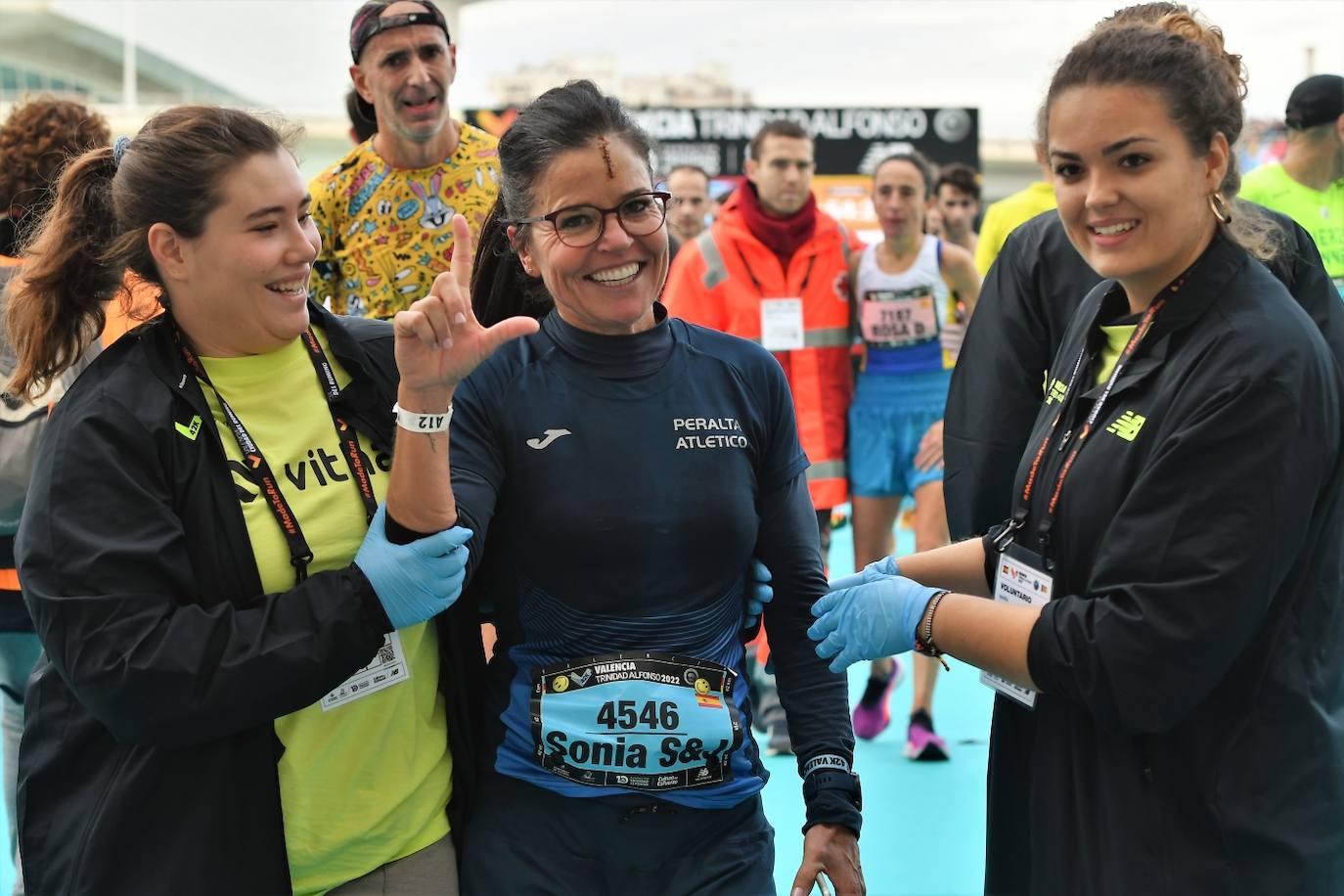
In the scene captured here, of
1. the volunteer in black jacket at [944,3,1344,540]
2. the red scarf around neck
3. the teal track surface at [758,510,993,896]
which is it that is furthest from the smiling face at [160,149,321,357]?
the red scarf around neck

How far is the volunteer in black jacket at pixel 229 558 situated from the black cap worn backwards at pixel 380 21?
1.77m

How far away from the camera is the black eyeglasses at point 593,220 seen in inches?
79.4

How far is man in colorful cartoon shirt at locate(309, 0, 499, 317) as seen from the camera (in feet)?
11.8

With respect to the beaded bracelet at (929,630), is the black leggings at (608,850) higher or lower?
lower

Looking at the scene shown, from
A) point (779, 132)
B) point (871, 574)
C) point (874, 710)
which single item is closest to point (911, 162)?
point (779, 132)

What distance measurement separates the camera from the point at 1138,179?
182 cm

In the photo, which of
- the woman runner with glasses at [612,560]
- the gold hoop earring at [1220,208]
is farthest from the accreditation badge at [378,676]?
the gold hoop earring at [1220,208]

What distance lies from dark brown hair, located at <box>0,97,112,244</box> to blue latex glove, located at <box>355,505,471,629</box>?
1826 millimetres

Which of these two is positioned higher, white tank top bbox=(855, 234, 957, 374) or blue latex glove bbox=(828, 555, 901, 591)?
blue latex glove bbox=(828, 555, 901, 591)

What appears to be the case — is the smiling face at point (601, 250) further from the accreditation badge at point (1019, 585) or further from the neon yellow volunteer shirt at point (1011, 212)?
the neon yellow volunteer shirt at point (1011, 212)

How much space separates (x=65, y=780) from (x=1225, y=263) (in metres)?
1.77

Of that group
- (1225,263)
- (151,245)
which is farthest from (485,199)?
(1225,263)

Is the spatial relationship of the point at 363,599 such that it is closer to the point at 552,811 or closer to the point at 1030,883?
the point at 552,811

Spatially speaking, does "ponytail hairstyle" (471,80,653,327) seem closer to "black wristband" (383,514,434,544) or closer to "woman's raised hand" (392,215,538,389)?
"woman's raised hand" (392,215,538,389)
